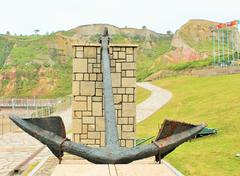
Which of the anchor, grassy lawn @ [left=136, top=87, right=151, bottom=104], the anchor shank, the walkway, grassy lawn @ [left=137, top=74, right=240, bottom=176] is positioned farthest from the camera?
grassy lawn @ [left=136, top=87, right=151, bottom=104]

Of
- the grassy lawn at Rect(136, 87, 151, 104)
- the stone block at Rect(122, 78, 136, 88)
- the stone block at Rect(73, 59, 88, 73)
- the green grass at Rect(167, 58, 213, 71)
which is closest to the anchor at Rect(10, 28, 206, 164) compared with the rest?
the stone block at Rect(122, 78, 136, 88)

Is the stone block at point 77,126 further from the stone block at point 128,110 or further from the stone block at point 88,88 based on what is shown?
the stone block at point 128,110

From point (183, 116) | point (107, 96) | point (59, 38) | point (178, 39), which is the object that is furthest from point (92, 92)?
point (59, 38)

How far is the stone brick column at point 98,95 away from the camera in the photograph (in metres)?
9.58

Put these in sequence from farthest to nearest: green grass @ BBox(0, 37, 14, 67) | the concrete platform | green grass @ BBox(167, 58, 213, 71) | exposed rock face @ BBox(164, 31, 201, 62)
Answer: green grass @ BBox(0, 37, 14, 67) → exposed rock face @ BBox(164, 31, 201, 62) → green grass @ BBox(167, 58, 213, 71) → the concrete platform

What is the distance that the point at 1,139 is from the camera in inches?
734

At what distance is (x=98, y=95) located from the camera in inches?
377

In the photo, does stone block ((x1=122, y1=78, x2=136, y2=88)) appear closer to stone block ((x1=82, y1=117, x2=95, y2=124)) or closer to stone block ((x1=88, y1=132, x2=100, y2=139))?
stone block ((x1=82, y1=117, x2=95, y2=124))

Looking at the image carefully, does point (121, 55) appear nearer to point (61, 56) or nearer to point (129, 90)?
point (129, 90)

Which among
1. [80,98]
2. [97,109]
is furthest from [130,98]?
[80,98]

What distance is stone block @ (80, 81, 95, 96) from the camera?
9.60 metres

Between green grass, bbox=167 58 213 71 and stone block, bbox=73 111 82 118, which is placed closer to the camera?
stone block, bbox=73 111 82 118

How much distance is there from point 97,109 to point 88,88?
1.87 ft

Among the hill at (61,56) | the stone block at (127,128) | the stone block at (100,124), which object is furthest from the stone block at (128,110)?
the hill at (61,56)
